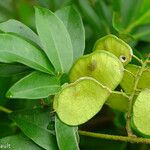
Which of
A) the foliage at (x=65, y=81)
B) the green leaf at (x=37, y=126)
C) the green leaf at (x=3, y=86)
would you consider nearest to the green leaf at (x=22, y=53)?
the foliage at (x=65, y=81)

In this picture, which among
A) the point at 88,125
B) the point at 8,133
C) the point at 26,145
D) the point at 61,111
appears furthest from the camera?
the point at 88,125

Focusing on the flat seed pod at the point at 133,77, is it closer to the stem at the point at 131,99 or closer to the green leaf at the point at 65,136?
the stem at the point at 131,99

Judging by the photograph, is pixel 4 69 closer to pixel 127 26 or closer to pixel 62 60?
pixel 62 60

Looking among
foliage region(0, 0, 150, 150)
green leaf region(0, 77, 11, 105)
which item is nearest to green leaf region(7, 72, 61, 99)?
foliage region(0, 0, 150, 150)

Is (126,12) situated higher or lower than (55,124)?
higher

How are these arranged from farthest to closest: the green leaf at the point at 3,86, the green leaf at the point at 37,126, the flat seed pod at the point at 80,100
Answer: the green leaf at the point at 3,86 < the green leaf at the point at 37,126 < the flat seed pod at the point at 80,100

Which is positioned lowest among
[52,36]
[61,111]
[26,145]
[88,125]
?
[88,125]

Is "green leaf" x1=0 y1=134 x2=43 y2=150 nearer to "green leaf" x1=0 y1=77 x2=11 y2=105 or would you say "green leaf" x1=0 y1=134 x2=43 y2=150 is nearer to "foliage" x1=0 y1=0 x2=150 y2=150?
"foliage" x1=0 y1=0 x2=150 y2=150

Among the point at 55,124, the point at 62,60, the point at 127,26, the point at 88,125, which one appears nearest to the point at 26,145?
the point at 55,124
